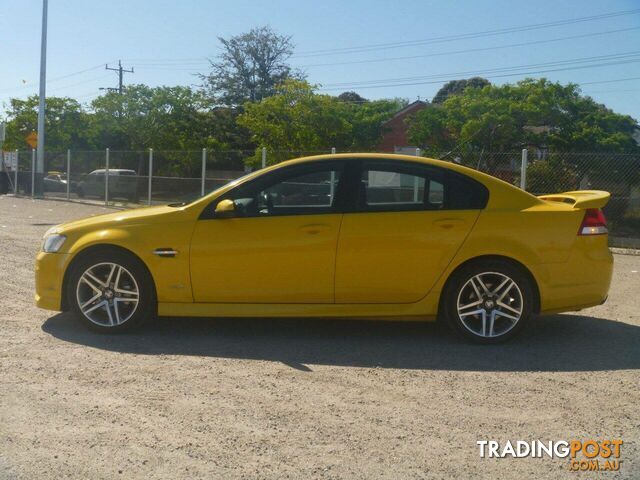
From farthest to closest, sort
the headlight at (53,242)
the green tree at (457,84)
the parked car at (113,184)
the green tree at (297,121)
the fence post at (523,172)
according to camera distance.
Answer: the green tree at (457,84) → the green tree at (297,121) → the parked car at (113,184) → the fence post at (523,172) → the headlight at (53,242)

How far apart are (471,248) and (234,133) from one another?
51.1m

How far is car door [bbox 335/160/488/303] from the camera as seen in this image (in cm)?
591

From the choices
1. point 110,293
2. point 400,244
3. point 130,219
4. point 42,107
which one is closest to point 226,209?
point 130,219

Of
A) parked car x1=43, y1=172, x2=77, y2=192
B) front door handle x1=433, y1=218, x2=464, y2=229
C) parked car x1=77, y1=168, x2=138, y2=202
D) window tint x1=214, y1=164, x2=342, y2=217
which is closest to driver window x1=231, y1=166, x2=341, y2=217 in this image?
window tint x1=214, y1=164, x2=342, y2=217

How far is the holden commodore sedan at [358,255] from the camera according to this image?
233 inches

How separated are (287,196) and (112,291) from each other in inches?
64.5

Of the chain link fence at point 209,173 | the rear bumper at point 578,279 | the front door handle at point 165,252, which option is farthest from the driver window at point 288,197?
the chain link fence at point 209,173

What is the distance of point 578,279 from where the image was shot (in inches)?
236

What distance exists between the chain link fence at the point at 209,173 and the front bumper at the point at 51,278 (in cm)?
767

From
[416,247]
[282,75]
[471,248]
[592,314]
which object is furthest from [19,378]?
[282,75]

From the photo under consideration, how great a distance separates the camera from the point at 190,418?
4.20m

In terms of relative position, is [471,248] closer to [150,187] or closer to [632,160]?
[632,160]

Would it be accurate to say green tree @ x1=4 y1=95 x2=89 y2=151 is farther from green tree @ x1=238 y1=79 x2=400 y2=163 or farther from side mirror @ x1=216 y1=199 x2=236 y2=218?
side mirror @ x1=216 y1=199 x2=236 y2=218

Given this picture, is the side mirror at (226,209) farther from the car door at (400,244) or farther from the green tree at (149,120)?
the green tree at (149,120)
